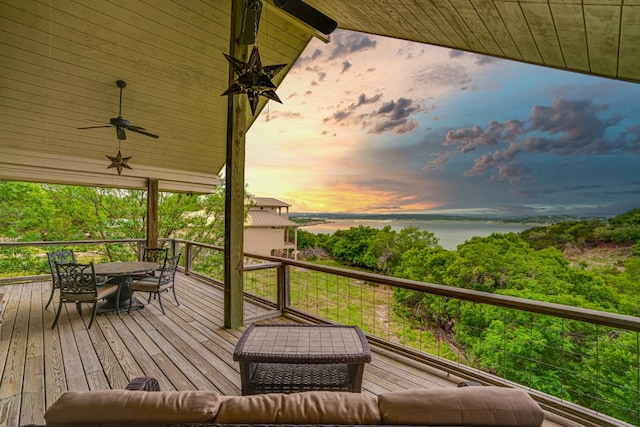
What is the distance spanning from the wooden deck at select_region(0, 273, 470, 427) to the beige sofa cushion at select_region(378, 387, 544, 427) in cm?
161

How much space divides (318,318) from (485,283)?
7.85 meters

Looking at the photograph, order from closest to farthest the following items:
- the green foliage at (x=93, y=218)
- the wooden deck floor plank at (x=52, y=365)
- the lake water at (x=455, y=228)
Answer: the wooden deck floor plank at (x=52, y=365) < the green foliage at (x=93, y=218) < the lake water at (x=455, y=228)

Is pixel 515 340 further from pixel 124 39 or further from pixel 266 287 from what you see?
pixel 124 39

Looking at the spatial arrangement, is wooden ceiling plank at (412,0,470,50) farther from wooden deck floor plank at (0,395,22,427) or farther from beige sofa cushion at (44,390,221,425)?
wooden deck floor plank at (0,395,22,427)

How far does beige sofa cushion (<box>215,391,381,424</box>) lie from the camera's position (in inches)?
34.9

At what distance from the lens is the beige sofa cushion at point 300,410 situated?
89 cm

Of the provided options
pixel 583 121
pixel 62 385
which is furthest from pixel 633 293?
pixel 62 385

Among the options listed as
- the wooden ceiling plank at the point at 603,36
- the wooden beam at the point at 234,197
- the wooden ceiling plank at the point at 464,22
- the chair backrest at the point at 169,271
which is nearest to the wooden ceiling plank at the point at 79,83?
the wooden beam at the point at 234,197

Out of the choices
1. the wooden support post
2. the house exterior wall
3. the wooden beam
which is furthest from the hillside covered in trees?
the wooden support post

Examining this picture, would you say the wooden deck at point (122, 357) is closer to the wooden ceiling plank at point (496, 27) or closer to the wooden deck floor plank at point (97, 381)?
the wooden deck floor plank at point (97, 381)

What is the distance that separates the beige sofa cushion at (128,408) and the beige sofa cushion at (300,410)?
0.23 feet

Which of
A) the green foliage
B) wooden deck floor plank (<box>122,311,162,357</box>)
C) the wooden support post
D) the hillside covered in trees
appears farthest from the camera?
the green foliage

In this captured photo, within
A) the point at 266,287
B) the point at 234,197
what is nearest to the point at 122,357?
the point at 234,197

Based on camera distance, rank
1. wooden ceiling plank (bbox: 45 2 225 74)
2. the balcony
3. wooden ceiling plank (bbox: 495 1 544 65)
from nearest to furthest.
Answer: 1. wooden ceiling plank (bbox: 495 1 544 65)
2. the balcony
3. wooden ceiling plank (bbox: 45 2 225 74)
